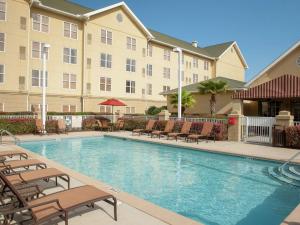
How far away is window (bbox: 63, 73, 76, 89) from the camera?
29428mm

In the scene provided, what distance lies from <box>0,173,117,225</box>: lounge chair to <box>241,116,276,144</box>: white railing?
14108 mm

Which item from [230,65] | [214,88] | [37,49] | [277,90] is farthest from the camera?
[230,65]

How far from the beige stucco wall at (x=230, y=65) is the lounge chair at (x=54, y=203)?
151 feet

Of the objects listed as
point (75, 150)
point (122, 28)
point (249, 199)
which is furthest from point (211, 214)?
point (122, 28)

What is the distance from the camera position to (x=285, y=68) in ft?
78.4

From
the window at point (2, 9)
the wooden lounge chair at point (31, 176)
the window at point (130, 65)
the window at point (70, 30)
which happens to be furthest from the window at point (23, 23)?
the wooden lounge chair at point (31, 176)

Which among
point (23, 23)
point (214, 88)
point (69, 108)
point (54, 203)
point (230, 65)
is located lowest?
point (54, 203)

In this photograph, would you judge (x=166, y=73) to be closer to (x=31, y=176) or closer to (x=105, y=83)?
(x=105, y=83)

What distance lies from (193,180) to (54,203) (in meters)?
5.90

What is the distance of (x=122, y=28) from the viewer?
34375 millimetres

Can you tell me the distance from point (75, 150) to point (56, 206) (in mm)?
11327

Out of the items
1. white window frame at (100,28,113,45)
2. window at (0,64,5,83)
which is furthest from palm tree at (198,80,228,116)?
window at (0,64,5,83)

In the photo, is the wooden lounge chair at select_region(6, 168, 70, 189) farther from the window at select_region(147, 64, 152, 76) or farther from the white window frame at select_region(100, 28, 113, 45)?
the window at select_region(147, 64, 152, 76)

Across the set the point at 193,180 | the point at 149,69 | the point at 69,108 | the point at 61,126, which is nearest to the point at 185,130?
the point at 193,180
